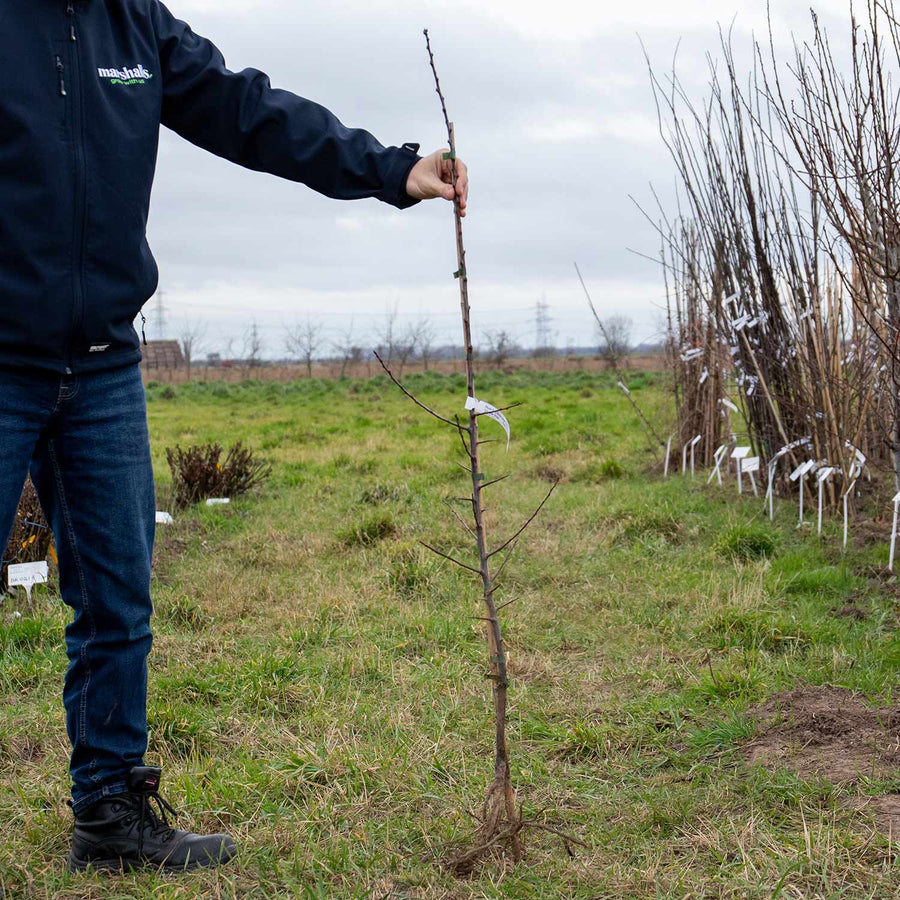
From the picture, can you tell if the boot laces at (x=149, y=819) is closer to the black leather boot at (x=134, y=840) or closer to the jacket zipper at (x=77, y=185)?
the black leather boot at (x=134, y=840)

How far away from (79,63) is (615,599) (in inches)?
115

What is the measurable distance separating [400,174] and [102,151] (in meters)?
0.57

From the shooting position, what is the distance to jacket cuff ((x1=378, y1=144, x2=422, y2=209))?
1875mm

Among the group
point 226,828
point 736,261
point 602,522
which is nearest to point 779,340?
point 736,261

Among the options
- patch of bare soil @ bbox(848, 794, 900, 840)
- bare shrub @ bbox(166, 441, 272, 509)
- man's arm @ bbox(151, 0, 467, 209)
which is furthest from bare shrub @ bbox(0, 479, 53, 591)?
patch of bare soil @ bbox(848, 794, 900, 840)

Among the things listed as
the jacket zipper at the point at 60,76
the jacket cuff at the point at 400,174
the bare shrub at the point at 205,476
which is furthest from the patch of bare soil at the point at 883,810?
the bare shrub at the point at 205,476

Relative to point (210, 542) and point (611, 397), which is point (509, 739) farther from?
point (611, 397)

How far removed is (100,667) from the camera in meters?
1.89

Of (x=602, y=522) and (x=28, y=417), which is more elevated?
(x=28, y=417)

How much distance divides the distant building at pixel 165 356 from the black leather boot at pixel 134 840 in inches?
1413

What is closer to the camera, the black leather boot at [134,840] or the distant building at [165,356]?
the black leather boot at [134,840]

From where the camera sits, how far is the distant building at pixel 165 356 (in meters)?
37.7

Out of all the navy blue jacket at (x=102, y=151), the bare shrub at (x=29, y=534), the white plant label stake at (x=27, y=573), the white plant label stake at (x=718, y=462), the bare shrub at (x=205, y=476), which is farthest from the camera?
the bare shrub at (x=205, y=476)

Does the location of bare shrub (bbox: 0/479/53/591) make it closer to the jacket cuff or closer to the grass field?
the grass field
